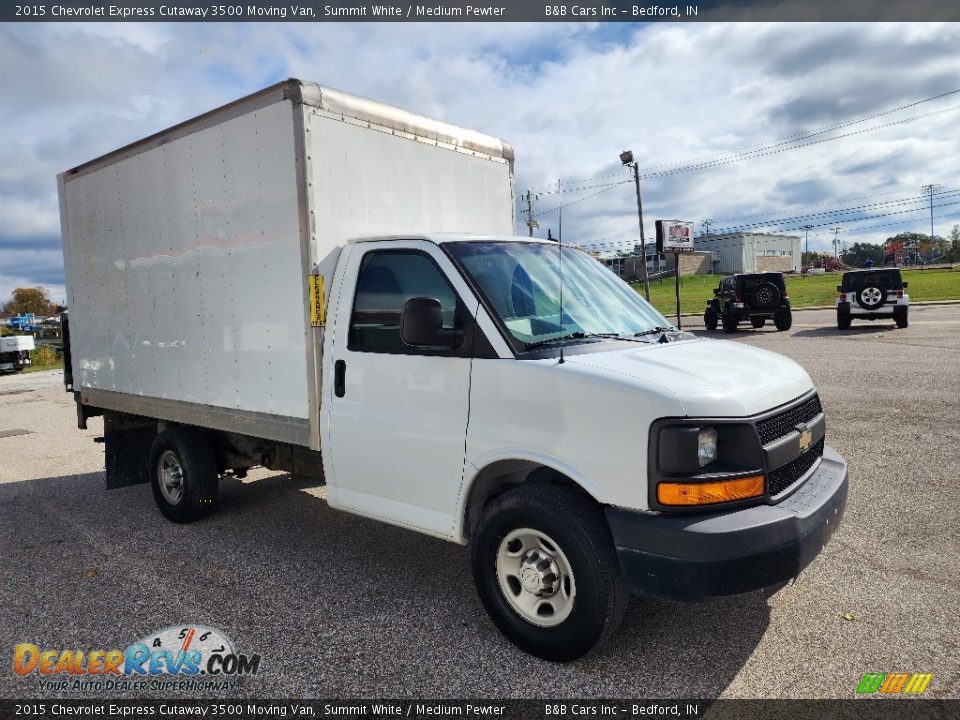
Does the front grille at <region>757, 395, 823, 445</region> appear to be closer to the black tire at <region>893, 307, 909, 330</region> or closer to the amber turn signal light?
the amber turn signal light

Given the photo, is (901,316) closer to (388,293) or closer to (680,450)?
(388,293)

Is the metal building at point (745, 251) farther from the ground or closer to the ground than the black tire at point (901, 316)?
farther from the ground

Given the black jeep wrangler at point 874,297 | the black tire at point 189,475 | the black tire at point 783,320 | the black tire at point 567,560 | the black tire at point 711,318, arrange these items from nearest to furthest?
1. the black tire at point 567,560
2. the black tire at point 189,475
3. the black jeep wrangler at point 874,297
4. the black tire at point 783,320
5. the black tire at point 711,318

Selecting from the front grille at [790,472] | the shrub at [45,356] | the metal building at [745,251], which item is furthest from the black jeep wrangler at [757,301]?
the metal building at [745,251]

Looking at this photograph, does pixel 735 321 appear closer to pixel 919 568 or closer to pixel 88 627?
pixel 919 568

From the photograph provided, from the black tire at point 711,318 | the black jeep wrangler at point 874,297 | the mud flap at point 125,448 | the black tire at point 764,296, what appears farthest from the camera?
the black tire at point 711,318

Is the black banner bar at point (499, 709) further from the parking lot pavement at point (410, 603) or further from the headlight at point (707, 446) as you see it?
the headlight at point (707, 446)

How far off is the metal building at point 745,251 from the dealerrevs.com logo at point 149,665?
109m

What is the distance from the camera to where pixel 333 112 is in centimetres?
448

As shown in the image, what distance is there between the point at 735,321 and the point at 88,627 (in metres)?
22.2

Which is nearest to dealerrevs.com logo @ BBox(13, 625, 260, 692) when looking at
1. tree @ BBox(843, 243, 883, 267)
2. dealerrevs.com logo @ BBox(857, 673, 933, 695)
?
dealerrevs.com logo @ BBox(857, 673, 933, 695)

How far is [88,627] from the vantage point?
3992mm

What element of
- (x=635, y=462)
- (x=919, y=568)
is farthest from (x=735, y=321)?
(x=635, y=462)

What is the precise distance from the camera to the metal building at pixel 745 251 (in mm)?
107500
